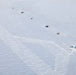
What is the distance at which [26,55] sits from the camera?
2.16m

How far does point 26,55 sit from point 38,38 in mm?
435

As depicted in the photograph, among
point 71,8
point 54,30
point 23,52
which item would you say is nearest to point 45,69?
point 23,52

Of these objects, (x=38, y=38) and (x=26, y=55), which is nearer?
(x=26, y=55)

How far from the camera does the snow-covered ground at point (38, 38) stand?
1.99 m

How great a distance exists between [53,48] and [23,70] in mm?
528

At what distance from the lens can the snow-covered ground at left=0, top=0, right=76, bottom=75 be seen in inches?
78.2

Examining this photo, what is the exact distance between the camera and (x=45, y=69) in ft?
6.38

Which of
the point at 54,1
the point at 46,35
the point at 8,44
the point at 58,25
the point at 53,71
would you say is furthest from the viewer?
the point at 54,1

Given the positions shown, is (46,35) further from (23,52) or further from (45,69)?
(45,69)

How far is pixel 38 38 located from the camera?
8.30 feet

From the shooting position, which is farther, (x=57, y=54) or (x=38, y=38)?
(x=38, y=38)

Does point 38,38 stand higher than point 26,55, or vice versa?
point 38,38

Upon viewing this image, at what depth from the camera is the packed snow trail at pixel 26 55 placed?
1.94 meters

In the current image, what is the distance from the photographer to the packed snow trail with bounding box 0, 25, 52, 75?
1939mm
